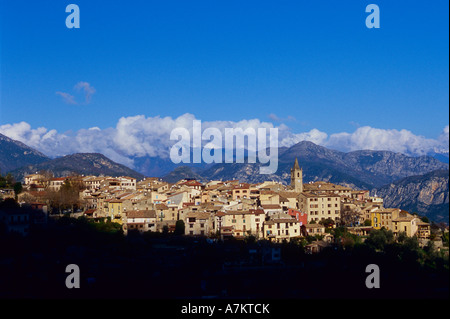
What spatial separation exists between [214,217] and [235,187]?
13.5 m

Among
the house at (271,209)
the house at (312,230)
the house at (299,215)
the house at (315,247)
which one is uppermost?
the house at (271,209)

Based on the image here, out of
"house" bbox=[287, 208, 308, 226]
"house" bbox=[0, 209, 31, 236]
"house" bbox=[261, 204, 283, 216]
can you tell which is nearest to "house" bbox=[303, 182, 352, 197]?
"house" bbox=[287, 208, 308, 226]

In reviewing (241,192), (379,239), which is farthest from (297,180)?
(379,239)

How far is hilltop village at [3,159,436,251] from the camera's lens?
44094mm

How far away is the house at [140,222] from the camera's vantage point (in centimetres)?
4378

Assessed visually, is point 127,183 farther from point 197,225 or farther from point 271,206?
point 197,225

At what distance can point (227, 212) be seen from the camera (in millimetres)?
45344

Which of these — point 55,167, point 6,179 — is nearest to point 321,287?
point 6,179

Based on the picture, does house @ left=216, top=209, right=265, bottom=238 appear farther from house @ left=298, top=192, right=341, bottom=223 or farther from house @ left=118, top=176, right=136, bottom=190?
house @ left=118, top=176, right=136, bottom=190

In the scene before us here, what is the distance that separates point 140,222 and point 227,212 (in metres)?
6.79

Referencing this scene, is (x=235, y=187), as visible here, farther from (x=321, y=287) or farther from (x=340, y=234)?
(x=321, y=287)

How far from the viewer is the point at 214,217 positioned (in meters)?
45.0

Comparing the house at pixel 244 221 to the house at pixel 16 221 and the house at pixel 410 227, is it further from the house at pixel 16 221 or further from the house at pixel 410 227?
the house at pixel 16 221

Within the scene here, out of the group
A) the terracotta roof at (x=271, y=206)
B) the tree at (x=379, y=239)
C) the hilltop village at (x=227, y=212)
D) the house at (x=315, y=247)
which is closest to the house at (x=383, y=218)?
the hilltop village at (x=227, y=212)
